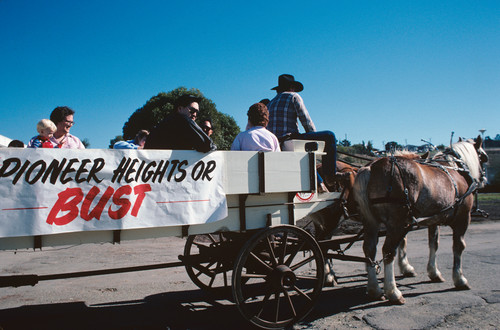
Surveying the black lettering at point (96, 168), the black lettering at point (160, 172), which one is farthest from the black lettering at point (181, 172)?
the black lettering at point (96, 168)

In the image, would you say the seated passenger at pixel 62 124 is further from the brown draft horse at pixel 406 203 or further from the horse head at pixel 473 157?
the horse head at pixel 473 157

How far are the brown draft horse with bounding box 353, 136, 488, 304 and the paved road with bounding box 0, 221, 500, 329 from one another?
0.35 meters

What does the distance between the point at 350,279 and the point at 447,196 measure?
1.86 meters

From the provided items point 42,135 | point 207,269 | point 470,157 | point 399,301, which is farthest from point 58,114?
point 470,157

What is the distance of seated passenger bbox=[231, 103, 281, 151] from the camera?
3881mm

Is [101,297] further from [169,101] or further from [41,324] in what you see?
[169,101]

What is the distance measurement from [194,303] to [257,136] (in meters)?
2.24

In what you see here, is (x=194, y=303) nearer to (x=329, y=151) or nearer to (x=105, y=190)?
(x=105, y=190)

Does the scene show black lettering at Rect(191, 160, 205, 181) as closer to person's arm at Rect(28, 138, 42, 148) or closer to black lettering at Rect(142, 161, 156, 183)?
black lettering at Rect(142, 161, 156, 183)

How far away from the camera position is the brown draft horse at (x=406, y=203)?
4.35 m

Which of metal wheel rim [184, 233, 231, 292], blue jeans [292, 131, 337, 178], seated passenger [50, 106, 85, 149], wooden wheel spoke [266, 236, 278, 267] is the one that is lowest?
metal wheel rim [184, 233, 231, 292]

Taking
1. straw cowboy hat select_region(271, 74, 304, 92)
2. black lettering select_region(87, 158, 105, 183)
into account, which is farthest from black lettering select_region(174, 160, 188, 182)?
straw cowboy hat select_region(271, 74, 304, 92)

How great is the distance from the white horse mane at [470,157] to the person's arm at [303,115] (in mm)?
2592

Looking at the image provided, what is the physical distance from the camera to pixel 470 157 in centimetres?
574
